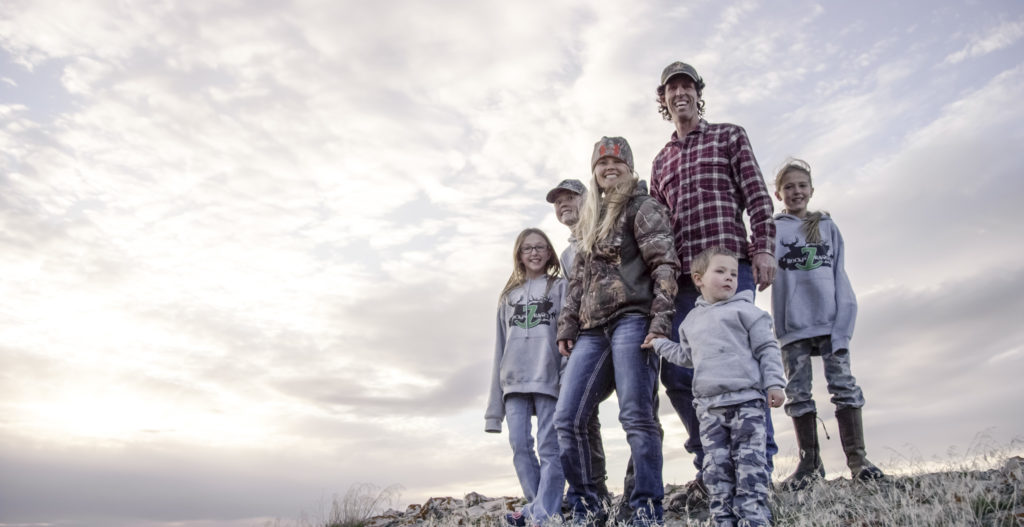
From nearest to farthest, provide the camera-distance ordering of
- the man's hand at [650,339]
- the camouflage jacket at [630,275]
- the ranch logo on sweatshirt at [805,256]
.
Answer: the man's hand at [650,339]
the camouflage jacket at [630,275]
the ranch logo on sweatshirt at [805,256]

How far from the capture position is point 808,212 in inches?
284

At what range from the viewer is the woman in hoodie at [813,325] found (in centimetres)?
675

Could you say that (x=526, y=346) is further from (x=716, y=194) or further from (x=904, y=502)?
(x=904, y=502)

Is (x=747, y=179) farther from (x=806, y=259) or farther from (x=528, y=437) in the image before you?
(x=528, y=437)

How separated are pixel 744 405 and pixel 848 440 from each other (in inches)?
91.5

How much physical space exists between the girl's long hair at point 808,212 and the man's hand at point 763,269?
1.30m

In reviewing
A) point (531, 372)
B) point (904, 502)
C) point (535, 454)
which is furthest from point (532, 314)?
point (904, 502)

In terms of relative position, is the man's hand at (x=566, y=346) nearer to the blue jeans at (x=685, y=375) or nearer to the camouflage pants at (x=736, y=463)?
the blue jeans at (x=685, y=375)

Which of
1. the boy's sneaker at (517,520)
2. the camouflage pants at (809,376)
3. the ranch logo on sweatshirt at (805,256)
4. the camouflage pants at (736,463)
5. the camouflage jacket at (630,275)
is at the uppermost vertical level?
the ranch logo on sweatshirt at (805,256)

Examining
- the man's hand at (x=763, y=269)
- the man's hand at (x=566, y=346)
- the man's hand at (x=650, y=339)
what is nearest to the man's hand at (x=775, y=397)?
the man's hand at (x=650, y=339)

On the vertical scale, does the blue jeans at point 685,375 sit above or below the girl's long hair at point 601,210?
below

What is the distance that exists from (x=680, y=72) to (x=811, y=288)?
2.24m

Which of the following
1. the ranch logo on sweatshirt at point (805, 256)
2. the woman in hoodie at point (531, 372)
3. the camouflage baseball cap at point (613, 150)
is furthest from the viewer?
the ranch logo on sweatshirt at point (805, 256)

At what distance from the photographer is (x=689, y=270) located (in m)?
5.90
